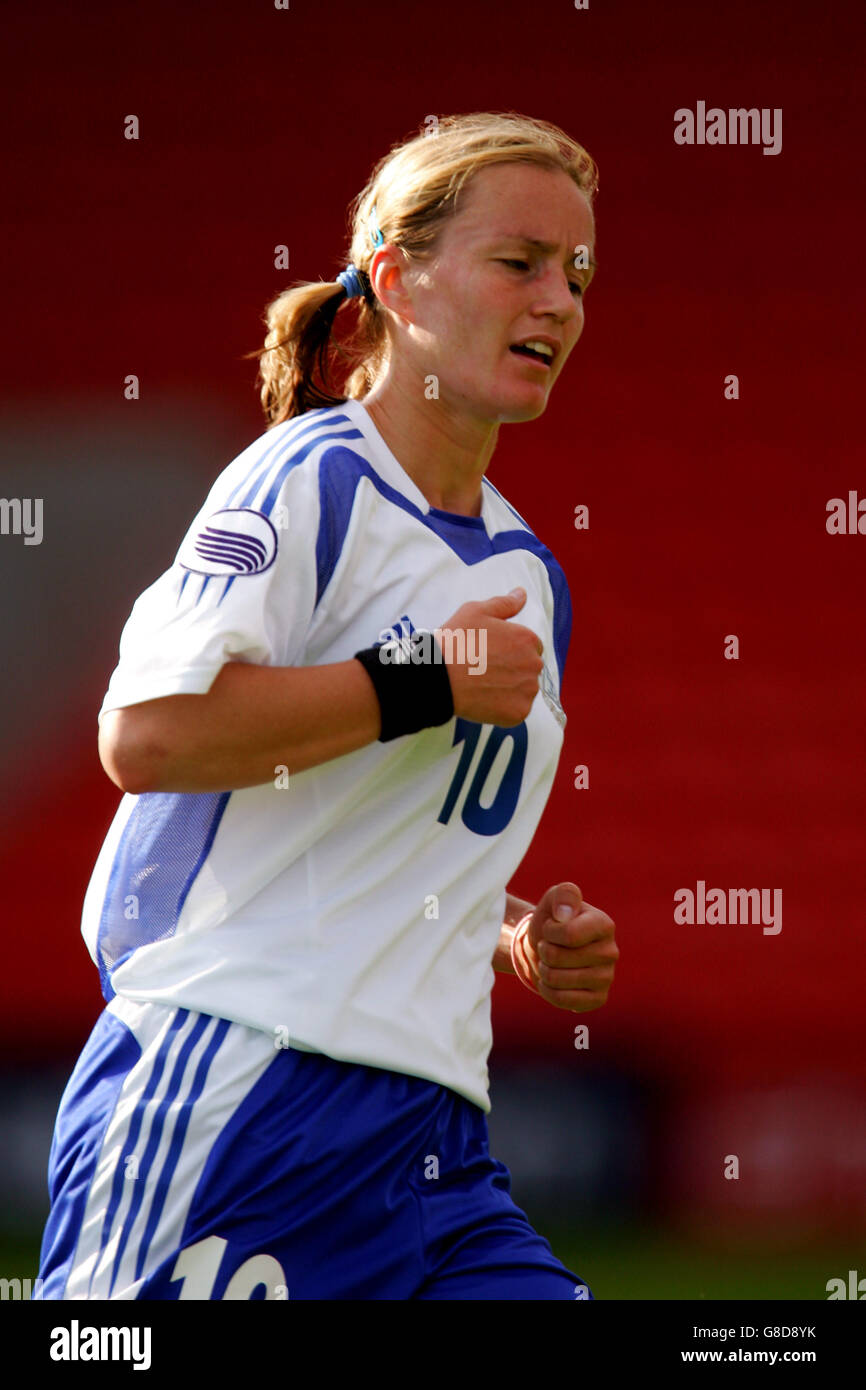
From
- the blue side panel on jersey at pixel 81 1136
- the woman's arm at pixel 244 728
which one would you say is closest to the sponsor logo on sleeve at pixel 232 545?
the woman's arm at pixel 244 728

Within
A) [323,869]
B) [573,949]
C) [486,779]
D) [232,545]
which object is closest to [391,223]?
[232,545]

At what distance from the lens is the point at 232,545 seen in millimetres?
1771

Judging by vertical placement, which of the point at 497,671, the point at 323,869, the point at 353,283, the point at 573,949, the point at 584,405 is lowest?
the point at 573,949

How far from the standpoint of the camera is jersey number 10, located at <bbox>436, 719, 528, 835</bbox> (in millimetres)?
1971

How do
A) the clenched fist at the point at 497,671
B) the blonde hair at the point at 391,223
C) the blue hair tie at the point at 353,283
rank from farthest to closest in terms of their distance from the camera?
the blue hair tie at the point at 353,283 < the blonde hair at the point at 391,223 < the clenched fist at the point at 497,671

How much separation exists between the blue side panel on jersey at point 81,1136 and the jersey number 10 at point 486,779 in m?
0.46

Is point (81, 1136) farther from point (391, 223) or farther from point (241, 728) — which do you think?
point (391, 223)

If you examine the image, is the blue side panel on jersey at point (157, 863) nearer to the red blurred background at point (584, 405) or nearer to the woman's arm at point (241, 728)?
the woman's arm at point (241, 728)

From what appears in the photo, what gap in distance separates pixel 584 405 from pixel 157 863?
12.3 feet

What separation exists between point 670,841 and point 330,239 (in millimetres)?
2255

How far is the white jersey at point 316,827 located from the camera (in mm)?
1787

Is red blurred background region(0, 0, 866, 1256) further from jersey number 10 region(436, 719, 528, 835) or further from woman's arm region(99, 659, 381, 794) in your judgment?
woman's arm region(99, 659, 381, 794)

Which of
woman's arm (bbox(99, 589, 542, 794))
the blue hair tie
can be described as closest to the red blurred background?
the blue hair tie

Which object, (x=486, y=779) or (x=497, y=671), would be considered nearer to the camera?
(x=497, y=671)
